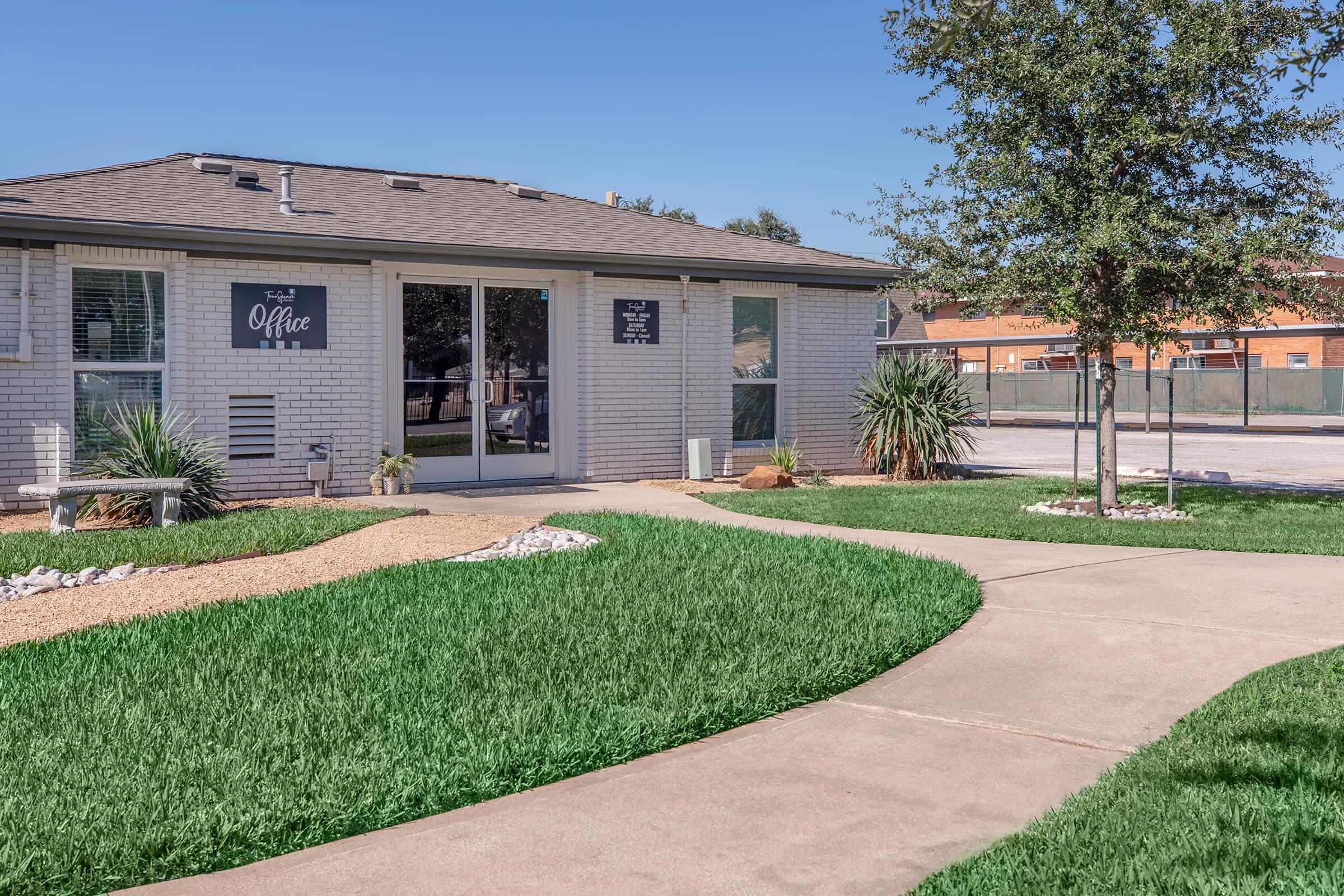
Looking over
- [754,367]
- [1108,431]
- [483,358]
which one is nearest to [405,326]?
[483,358]

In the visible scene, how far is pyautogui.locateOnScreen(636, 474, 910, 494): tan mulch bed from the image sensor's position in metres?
15.0

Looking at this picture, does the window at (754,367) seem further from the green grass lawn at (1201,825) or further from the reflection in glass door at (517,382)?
the green grass lawn at (1201,825)

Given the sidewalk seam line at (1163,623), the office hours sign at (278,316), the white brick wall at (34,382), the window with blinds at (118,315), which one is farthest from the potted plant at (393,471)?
the sidewalk seam line at (1163,623)

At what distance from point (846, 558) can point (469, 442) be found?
7199 mm

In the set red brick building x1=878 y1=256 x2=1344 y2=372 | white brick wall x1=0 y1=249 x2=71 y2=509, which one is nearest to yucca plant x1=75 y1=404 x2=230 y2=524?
white brick wall x1=0 y1=249 x2=71 y2=509

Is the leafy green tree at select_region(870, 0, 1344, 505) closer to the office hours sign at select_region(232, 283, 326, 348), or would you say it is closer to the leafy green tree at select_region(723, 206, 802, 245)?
the office hours sign at select_region(232, 283, 326, 348)

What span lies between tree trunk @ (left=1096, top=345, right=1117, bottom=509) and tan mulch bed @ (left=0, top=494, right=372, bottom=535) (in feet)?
25.4

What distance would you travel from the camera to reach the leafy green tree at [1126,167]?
10852 millimetres

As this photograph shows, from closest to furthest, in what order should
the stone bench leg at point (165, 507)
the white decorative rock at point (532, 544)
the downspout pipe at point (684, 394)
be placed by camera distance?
1. the white decorative rock at point (532, 544)
2. the stone bench leg at point (165, 507)
3. the downspout pipe at point (684, 394)

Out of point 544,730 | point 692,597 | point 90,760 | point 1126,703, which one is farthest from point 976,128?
point 90,760

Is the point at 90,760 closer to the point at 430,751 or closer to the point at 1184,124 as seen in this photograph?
the point at 430,751

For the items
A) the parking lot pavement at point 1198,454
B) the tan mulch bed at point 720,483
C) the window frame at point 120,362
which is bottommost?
the tan mulch bed at point 720,483

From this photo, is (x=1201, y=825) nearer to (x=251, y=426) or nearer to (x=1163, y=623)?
(x=1163, y=623)

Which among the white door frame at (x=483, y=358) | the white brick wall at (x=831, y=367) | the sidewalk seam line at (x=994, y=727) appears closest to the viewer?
the sidewalk seam line at (x=994, y=727)
